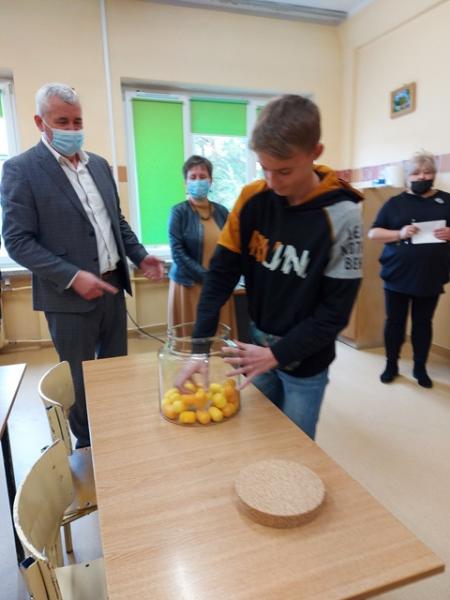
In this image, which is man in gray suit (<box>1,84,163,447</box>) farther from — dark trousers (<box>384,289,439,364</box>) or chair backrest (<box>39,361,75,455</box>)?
dark trousers (<box>384,289,439,364</box>)

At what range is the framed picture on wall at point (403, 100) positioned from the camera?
3.31 m

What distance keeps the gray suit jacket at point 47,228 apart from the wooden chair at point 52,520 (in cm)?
76

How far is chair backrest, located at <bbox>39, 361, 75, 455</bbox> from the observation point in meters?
1.14

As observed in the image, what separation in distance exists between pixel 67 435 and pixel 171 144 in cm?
324

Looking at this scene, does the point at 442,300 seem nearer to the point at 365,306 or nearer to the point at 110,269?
the point at 365,306

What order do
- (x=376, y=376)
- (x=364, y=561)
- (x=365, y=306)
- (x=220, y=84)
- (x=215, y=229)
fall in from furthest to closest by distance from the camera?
(x=220, y=84), (x=365, y=306), (x=376, y=376), (x=215, y=229), (x=364, y=561)

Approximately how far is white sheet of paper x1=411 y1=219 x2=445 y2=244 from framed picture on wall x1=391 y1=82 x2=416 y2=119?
133cm

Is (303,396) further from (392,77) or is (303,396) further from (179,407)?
(392,77)

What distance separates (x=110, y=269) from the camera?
1757 mm

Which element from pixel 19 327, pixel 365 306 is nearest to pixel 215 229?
pixel 365 306

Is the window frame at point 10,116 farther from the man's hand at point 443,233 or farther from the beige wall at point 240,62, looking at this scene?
the man's hand at point 443,233

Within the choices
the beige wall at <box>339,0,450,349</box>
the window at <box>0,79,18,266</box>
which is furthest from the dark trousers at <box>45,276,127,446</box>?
the beige wall at <box>339,0,450,349</box>

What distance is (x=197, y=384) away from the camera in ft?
3.45

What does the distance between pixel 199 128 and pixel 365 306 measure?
7.48 feet
